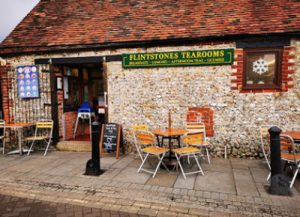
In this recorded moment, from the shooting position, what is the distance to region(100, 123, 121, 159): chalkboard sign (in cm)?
639

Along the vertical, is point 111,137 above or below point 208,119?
below

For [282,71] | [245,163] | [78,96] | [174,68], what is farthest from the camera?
[78,96]

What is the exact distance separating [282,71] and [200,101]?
7.04 ft

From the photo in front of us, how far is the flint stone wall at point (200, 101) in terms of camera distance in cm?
600

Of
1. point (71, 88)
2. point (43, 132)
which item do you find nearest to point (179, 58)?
point (71, 88)

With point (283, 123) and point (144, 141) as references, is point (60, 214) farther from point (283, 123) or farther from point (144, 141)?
point (283, 123)

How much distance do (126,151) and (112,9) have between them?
475 centimetres

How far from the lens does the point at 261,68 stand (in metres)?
6.07

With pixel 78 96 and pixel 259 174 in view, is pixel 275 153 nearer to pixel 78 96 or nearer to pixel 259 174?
pixel 259 174

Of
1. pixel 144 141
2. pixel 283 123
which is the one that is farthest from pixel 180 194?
pixel 283 123

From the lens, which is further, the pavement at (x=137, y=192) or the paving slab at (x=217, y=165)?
the paving slab at (x=217, y=165)

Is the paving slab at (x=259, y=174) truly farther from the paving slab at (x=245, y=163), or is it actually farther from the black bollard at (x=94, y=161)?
the black bollard at (x=94, y=161)

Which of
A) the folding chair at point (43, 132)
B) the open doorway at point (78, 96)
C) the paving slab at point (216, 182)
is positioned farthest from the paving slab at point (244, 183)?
the folding chair at point (43, 132)

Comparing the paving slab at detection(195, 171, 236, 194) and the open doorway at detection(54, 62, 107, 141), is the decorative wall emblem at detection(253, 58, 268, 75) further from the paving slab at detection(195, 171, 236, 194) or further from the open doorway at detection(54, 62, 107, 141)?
the open doorway at detection(54, 62, 107, 141)
